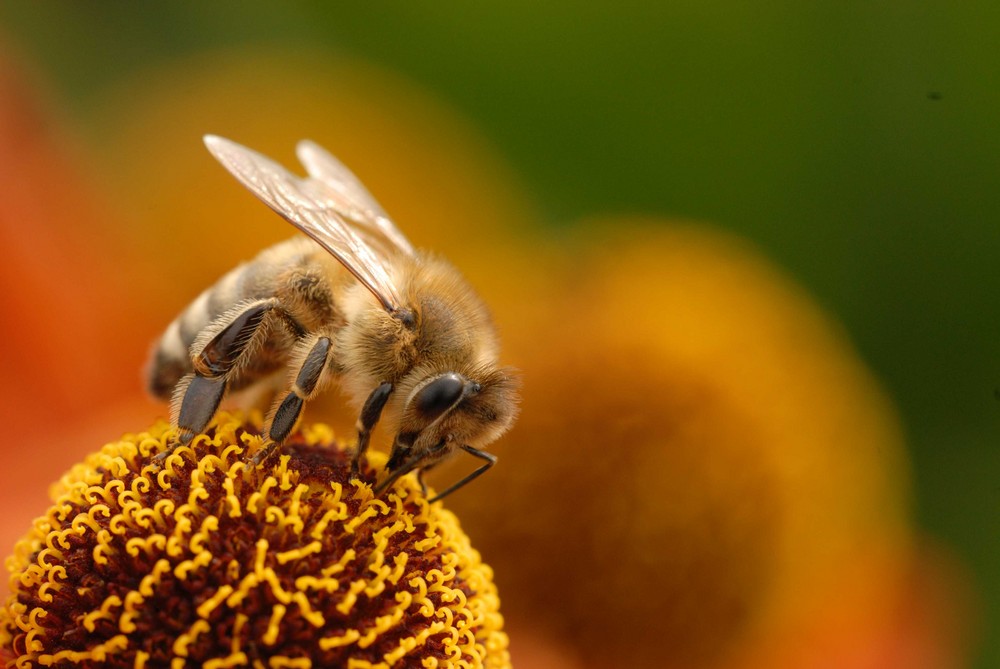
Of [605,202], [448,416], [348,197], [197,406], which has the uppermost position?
[605,202]

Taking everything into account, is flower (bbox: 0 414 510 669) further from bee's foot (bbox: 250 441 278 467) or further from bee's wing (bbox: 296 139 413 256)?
bee's wing (bbox: 296 139 413 256)

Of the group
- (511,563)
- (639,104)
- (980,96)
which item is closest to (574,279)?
(639,104)

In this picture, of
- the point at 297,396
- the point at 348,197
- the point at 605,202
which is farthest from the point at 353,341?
the point at 605,202

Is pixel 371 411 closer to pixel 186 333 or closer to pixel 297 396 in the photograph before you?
pixel 297 396

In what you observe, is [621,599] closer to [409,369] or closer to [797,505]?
[797,505]

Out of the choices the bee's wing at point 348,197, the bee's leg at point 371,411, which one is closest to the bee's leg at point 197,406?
the bee's leg at point 371,411

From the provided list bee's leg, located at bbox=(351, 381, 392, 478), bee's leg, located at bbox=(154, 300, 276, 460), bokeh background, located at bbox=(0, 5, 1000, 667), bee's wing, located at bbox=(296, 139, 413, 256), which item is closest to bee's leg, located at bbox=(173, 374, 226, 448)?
bee's leg, located at bbox=(154, 300, 276, 460)

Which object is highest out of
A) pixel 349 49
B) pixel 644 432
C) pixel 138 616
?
pixel 349 49
